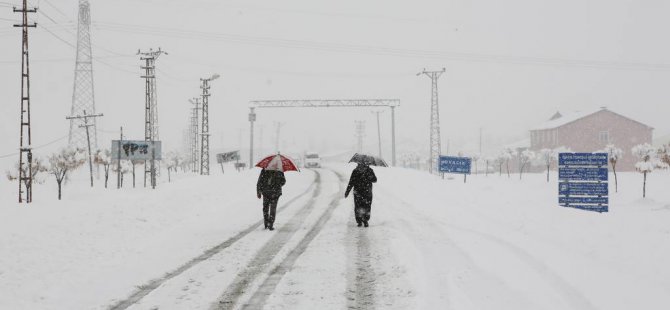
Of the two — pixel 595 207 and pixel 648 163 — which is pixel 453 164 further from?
pixel 648 163

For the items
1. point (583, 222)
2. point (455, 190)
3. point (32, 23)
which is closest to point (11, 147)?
point (32, 23)

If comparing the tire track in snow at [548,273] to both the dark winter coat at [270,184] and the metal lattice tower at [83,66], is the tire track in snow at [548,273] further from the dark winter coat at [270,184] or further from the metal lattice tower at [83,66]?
the metal lattice tower at [83,66]

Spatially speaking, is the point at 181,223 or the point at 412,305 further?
the point at 181,223

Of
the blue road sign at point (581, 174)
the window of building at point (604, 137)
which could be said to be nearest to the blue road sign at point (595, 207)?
the blue road sign at point (581, 174)

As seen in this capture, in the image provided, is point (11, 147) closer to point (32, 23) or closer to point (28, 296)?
point (32, 23)

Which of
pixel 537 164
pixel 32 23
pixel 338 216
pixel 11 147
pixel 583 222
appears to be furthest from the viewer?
pixel 11 147

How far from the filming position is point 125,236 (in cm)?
1020

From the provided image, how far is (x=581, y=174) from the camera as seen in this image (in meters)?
20.4

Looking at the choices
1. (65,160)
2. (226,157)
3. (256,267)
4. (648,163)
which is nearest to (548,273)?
(256,267)

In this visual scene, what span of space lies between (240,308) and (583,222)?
43.8 ft

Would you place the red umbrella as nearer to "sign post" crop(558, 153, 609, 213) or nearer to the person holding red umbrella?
the person holding red umbrella

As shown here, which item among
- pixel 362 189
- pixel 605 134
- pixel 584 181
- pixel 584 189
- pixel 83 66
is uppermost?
pixel 83 66

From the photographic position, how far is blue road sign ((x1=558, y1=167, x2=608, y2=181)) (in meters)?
20.3

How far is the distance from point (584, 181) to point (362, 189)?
1282cm
